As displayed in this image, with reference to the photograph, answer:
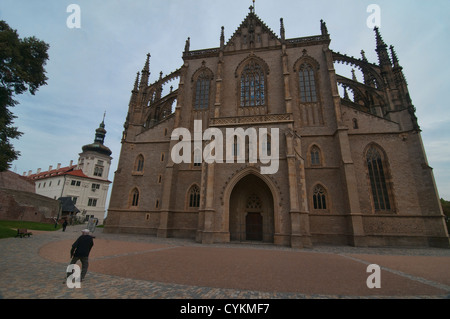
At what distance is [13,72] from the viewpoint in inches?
519

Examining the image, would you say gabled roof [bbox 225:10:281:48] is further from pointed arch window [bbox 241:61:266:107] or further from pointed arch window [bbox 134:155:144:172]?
pointed arch window [bbox 134:155:144:172]

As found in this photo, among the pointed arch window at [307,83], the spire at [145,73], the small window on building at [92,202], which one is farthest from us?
the small window on building at [92,202]

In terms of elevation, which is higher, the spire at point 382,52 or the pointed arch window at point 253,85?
the spire at point 382,52

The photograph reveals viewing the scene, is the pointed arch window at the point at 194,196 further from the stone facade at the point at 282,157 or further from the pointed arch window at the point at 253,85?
the pointed arch window at the point at 253,85

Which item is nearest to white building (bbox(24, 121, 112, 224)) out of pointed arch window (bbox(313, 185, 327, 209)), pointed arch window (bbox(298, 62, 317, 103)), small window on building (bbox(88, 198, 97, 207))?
small window on building (bbox(88, 198, 97, 207))

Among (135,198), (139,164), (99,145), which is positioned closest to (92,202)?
(99,145)

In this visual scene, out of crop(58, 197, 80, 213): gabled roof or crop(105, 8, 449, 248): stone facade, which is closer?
crop(105, 8, 449, 248): stone facade

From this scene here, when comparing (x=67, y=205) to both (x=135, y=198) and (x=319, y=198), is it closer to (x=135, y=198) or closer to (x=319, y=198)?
(x=135, y=198)

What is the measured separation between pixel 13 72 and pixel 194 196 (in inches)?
651

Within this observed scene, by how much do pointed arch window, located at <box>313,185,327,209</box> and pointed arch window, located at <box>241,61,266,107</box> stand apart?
36.2 feet

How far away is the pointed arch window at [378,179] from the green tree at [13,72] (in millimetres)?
28719

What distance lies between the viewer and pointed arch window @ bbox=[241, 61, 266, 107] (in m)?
23.5

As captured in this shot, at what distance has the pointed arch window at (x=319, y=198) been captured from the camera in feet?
62.2

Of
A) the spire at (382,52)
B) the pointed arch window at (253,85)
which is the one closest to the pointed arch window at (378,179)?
the spire at (382,52)
